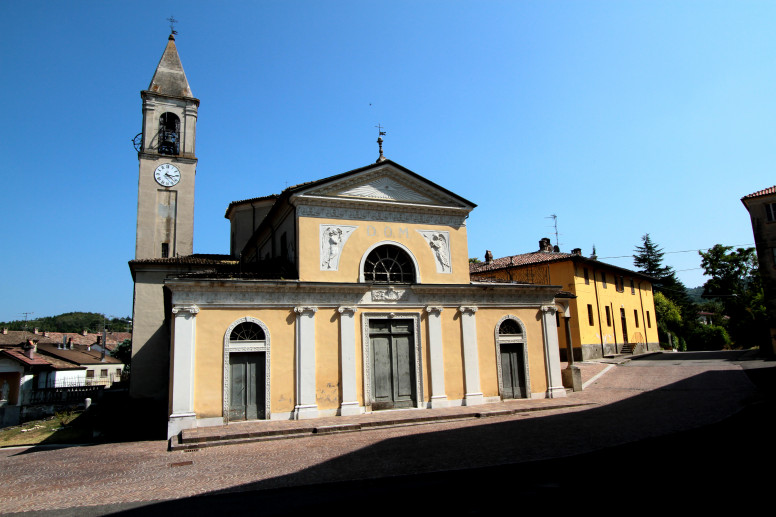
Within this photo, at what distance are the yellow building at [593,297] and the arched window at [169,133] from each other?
18.3m

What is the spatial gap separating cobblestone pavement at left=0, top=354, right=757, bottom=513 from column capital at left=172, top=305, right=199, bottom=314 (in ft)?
12.2

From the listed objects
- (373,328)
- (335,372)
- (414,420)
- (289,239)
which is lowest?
(414,420)

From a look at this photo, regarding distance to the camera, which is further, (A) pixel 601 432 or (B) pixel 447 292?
(B) pixel 447 292

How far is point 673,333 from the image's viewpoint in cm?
4366

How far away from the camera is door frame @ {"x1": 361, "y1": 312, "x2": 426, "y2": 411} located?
1672 centimetres

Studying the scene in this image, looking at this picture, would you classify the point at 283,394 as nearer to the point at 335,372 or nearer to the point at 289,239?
the point at 335,372

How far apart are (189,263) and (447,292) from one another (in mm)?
13219

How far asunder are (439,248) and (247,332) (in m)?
7.63

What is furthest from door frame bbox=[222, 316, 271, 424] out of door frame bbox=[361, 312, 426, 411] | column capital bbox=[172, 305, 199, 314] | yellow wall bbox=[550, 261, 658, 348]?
yellow wall bbox=[550, 261, 658, 348]

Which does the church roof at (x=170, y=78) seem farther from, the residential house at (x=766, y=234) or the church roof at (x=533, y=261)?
the residential house at (x=766, y=234)

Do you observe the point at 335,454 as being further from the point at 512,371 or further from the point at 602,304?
the point at 602,304

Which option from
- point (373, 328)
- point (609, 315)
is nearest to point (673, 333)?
point (609, 315)

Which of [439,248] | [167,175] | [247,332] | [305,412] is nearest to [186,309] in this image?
[247,332]

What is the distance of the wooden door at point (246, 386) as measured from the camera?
596 inches
